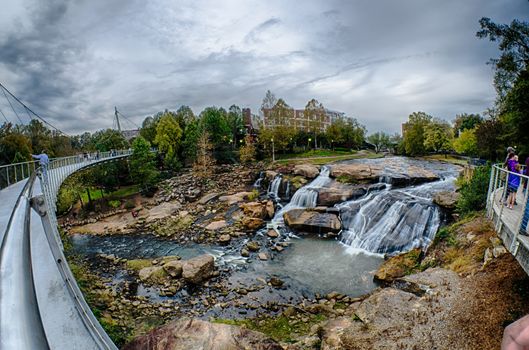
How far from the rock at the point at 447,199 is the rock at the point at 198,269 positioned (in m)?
14.3

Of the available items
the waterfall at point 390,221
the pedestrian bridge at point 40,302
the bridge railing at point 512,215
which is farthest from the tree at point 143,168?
the pedestrian bridge at point 40,302

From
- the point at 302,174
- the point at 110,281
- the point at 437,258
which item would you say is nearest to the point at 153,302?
the point at 110,281

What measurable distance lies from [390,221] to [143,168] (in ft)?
94.2

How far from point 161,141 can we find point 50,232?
150 ft

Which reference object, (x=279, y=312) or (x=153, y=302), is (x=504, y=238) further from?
(x=153, y=302)

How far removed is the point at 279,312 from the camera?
10.7 metres

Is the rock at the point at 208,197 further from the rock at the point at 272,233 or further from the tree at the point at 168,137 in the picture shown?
the tree at the point at 168,137

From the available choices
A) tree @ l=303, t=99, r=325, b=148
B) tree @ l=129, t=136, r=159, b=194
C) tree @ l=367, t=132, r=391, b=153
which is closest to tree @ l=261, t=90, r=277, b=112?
tree @ l=303, t=99, r=325, b=148

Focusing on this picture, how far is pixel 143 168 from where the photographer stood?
34406mm

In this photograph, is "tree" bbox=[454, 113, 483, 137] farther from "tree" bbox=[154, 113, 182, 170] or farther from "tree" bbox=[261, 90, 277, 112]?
"tree" bbox=[154, 113, 182, 170]

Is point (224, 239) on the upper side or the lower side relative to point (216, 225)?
lower

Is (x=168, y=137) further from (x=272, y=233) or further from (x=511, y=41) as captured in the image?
(x=511, y=41)

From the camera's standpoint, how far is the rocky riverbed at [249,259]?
33.9 ft

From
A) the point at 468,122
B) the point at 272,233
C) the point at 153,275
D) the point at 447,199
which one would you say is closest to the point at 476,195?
the point at 447,199
